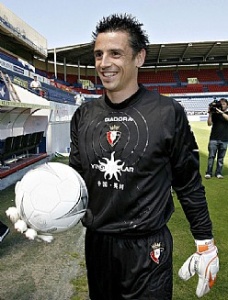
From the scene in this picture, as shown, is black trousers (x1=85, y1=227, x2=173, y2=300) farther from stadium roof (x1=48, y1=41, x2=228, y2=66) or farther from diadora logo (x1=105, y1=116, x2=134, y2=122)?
stadium roof (x1=48, y1=41, x2=228, y2=66)

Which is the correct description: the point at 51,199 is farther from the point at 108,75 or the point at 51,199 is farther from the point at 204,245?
the point at 204,245

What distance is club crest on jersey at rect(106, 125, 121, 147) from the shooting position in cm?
151

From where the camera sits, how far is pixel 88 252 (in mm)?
1657

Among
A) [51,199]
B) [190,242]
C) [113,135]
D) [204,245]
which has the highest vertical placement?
[113,135]

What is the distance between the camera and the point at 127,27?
147cm

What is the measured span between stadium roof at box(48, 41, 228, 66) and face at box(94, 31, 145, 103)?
27.7 metres

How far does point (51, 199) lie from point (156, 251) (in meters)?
0.55

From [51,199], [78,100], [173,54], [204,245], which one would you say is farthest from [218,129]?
[173,54]

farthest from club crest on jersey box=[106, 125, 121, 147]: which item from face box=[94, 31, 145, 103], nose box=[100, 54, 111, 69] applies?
nose box=[100, 54, 111, 69]

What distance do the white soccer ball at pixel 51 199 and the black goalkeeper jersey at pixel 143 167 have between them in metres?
0.13

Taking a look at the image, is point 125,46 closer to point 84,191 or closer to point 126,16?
point 126,16

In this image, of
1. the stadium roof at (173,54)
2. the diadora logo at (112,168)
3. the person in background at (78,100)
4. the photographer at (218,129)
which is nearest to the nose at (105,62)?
the diadora logo at (112,168)

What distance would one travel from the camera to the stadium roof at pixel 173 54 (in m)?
30.7

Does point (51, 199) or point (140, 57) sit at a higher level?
point (140, 57)
